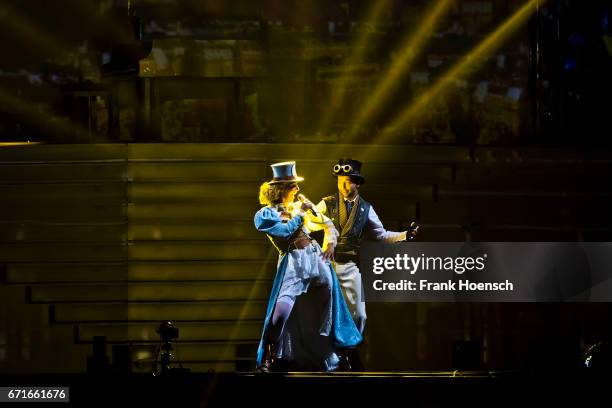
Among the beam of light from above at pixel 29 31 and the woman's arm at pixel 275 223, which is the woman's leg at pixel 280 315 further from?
the beam of light from above at pixel 29 31

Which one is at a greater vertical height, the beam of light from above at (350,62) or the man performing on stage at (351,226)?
the beam of light from above at (350,62)

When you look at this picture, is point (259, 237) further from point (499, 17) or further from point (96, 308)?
point (499, 17)

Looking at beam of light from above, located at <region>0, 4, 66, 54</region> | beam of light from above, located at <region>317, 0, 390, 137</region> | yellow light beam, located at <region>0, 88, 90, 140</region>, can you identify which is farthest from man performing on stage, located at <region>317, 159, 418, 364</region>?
beam of light from above, located at <region>0, 4, 66, 54</region>

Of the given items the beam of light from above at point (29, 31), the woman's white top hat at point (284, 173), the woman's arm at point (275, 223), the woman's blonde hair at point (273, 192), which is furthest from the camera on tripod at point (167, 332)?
the beam of light from above at point (29, 31)

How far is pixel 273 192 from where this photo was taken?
43.2ft

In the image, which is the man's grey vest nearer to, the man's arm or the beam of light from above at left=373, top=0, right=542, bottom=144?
the man's arm

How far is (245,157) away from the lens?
14.5 meters

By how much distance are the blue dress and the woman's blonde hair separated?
13 centimetres

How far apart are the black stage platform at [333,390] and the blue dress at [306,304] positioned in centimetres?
49

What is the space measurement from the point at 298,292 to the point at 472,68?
412 centimetres

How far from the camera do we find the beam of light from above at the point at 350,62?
15.2m

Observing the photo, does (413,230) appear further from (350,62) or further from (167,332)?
(167,332)

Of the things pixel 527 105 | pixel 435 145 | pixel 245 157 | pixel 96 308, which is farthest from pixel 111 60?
pixel 527 105

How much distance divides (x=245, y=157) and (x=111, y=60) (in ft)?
6.99
